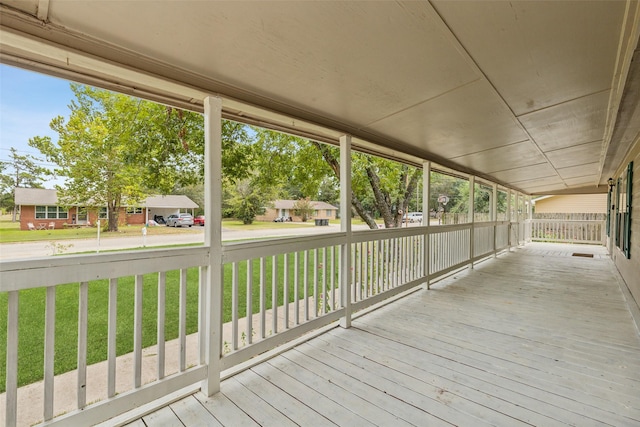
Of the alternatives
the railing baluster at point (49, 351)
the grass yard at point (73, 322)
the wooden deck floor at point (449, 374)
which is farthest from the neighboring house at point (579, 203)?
the railing baluster at point (49, 351)

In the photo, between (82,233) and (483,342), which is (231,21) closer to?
(82,233)

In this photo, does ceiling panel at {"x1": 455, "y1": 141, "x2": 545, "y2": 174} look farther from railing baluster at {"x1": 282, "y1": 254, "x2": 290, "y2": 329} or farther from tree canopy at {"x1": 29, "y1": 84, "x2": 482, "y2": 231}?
railing baluster at {"x1": 282, "y1": 254, "x2": 290, "y2": 329}

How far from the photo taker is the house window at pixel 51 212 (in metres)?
1.46

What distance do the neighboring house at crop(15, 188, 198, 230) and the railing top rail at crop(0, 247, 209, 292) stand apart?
21 centimetres

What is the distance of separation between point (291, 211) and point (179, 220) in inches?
41.9

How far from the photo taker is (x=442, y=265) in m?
4.99

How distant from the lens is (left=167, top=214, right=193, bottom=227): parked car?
195 cm

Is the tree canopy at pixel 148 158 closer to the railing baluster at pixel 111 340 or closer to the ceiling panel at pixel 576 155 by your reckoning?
the railing baluster at pixel 111 340

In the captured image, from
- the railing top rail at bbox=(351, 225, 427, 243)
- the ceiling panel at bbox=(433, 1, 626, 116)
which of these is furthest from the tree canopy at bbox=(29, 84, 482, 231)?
the ceiling panel at bbox=(433, 1, 626, 116)

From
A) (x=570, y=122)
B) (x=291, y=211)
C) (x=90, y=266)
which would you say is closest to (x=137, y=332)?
(x=90, y=266)

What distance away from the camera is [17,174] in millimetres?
1430

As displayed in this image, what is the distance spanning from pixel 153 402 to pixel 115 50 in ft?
6.70

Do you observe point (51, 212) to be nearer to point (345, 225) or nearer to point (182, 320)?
point (182, 320)

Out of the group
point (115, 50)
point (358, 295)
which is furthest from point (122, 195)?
point (358, 295)
